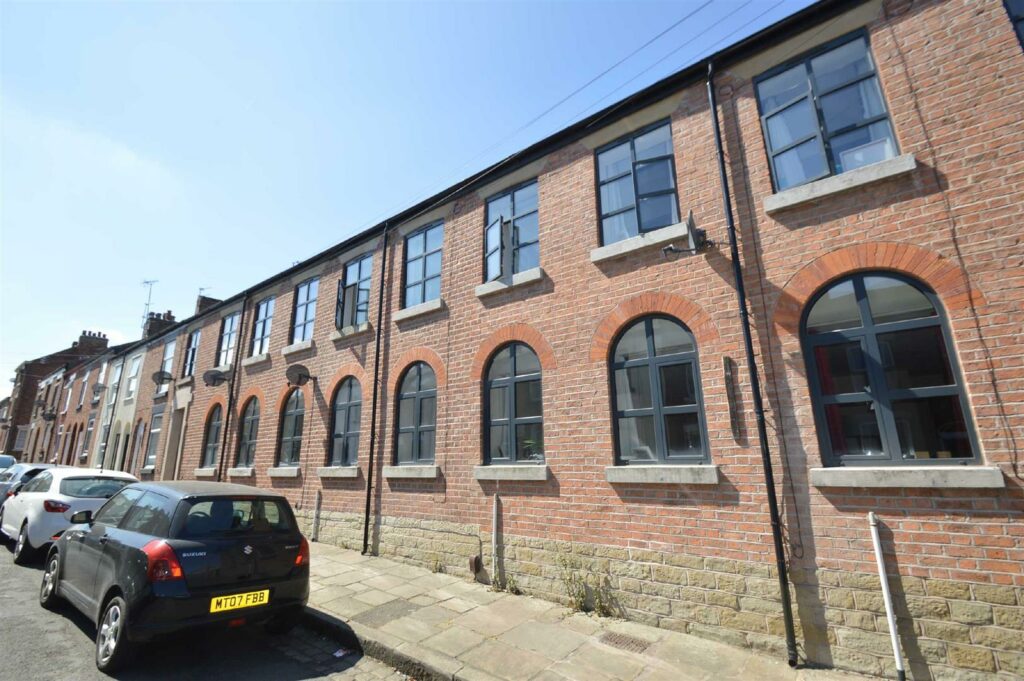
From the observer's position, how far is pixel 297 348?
1135 cm

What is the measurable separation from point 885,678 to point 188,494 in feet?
22.3

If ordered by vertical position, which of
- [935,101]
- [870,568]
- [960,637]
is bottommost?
[960,637]

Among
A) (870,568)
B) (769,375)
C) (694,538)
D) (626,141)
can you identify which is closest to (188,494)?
(694,538)

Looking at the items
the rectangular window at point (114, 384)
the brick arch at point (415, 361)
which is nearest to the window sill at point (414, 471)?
the brick arch at point (415, 361)

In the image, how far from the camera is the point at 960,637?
12.5 feet

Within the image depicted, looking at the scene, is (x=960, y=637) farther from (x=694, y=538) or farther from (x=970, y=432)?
(x=694, y=538)

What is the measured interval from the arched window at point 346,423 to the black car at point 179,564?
4448 mm

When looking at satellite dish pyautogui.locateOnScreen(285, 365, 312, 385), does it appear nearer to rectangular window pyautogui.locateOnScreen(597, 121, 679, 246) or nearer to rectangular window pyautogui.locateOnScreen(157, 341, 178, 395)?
rectangular window pyautogui.locateOnScreen(597, 121, 679, 246)

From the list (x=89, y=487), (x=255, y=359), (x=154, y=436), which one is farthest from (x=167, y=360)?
(x=89, y=487)

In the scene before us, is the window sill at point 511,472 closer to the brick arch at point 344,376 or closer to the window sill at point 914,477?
the window sill at point 914,477

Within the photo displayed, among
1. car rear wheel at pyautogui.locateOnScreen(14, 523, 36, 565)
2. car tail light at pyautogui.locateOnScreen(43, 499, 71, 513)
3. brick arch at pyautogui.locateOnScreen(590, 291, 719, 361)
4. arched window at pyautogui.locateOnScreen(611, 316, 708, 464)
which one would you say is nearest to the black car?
car tail light at pyautogui.locateOnScreen(43, 499, 71, 513)

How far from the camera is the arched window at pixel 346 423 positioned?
9.66m

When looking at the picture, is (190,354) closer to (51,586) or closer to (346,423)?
(346,423)

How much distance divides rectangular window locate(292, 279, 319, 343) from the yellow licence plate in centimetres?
804
